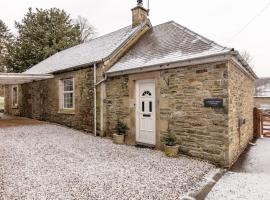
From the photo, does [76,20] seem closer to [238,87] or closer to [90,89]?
[90,89]

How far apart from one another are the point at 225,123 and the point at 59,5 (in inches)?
1109

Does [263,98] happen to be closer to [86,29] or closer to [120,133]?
[120,133]

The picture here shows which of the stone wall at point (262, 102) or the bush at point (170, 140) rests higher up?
the stone wall at point (262, 102)

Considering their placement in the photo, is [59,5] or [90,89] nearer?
[90,89]

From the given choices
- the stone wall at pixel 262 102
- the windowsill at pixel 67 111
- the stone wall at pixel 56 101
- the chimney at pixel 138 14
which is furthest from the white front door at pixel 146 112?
the stone wall at pixel 262 102

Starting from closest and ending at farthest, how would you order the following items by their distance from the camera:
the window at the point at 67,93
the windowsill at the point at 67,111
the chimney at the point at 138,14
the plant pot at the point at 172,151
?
the plant pot at the point at 172,151, the windowsill at the point at 67,111, the window at the point at 67,93, the chimney at the point at 138,14

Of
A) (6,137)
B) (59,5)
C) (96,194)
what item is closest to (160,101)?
(96,194)

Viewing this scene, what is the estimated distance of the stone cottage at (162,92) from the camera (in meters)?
6.25

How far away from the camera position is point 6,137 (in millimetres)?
9047

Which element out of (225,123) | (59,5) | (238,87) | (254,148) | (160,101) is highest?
(59,5)

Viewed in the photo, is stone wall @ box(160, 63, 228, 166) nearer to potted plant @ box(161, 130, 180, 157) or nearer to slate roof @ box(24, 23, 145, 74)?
potted plant @ box(161, 130, 180, 157)

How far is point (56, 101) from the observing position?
12.8m

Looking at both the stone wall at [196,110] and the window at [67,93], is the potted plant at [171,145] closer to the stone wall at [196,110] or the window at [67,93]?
the stone wall at [196,110]

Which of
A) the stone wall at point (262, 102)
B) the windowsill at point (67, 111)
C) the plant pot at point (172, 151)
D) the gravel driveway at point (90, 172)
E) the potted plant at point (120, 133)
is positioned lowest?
the gravel driveway at point (90, 172)
